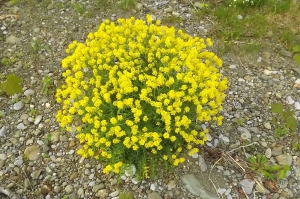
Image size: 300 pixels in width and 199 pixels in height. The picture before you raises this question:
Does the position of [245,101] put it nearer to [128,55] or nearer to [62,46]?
[128,55]

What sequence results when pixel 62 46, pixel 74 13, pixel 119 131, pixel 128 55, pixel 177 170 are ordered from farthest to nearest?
1. pixel 74 13
2. pixel 62 46
3. pixel 177 170
4. pixel 128 55
5. pixel 119 131

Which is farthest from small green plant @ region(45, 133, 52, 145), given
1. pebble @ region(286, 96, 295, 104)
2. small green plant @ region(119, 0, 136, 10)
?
pebble @ region(286, 96, 295, 104)

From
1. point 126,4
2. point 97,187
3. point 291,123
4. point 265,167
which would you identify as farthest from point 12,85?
point 291,123

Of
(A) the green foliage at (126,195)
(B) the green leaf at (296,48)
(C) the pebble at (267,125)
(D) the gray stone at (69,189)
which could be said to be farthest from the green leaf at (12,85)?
(B) the green leaf at (296,48)

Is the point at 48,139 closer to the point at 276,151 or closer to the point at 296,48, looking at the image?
the point at 276,151

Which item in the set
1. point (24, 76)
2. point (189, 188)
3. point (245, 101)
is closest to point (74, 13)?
point (24, 76)

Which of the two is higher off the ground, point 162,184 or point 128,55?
point 128,55
